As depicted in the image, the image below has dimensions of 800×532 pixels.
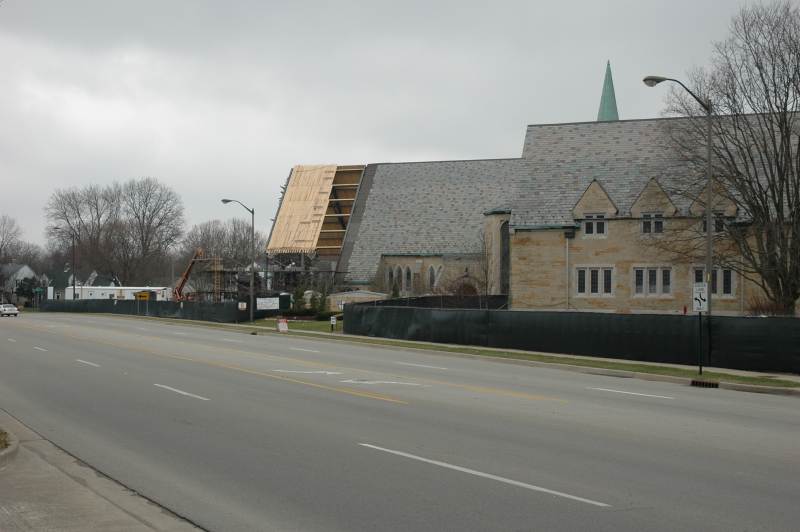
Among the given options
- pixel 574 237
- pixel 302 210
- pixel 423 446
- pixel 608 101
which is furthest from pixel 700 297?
pixel 608 101

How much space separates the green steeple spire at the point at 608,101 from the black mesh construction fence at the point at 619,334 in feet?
177

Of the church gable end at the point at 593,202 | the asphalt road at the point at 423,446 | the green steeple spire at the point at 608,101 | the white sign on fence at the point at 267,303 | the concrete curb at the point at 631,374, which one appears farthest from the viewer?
the green steeple spire at the point at 608,101

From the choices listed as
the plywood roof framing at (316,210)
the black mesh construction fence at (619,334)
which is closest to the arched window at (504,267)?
the plywood roof framing at (316,210)

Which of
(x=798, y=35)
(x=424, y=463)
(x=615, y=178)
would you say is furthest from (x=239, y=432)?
(x=615, y=178)

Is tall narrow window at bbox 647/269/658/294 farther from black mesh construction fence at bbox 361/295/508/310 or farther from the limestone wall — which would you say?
black mesh construction fence at bbox 361/295/508/310

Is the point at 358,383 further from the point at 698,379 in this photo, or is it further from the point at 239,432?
the point at 698,379

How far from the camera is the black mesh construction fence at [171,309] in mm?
58562

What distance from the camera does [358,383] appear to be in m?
18.8

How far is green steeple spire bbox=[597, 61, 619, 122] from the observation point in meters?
85.8

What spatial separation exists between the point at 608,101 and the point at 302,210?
33.4 metres

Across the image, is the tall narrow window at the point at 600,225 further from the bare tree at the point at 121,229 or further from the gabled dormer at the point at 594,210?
the bare tree at the point at 121,229

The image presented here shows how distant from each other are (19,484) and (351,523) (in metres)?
3.70

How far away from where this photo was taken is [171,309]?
2717 inches

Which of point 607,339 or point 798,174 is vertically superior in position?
point 798,174
